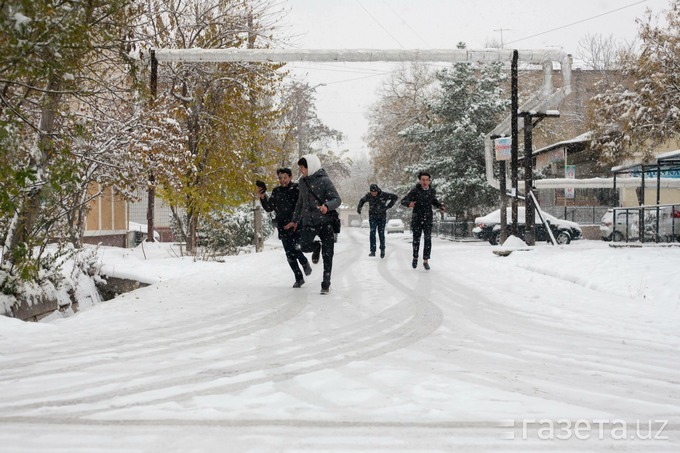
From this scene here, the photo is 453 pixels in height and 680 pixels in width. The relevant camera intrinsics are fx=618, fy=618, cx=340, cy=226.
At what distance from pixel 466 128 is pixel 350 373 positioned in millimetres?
28647

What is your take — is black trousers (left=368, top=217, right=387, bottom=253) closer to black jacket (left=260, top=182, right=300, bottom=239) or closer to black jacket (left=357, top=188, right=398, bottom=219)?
black jacket (left=357, top=188, right=398, bottom=219)

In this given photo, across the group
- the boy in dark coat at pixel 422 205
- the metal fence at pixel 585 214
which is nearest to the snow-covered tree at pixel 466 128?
the metal fence at pixel 585 214

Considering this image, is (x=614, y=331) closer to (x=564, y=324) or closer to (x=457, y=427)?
(x=564, y=324)

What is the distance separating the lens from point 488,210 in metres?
34.1

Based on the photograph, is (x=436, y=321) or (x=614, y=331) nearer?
(x=614, y=331)

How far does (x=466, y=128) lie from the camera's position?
1240 inches

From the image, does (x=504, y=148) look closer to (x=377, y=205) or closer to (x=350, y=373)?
(x=377, y=205)

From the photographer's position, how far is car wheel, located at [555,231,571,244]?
2586 centimetres

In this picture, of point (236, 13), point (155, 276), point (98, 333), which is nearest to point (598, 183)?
point (236, 13)

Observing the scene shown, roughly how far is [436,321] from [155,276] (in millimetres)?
6933

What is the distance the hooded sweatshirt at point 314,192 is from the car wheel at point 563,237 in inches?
762

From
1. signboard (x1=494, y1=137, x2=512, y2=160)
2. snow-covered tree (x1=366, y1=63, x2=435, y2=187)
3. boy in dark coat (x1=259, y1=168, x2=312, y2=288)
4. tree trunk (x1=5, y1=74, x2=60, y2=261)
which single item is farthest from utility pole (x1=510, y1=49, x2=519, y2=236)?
snow-covered tree (x1=366, y1=63, x2=435, y2=187)

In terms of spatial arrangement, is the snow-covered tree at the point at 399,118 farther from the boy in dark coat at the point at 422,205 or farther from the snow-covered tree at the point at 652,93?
the boy in dark coat at the point at 422,205

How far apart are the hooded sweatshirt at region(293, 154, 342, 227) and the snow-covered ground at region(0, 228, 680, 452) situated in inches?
42.1
